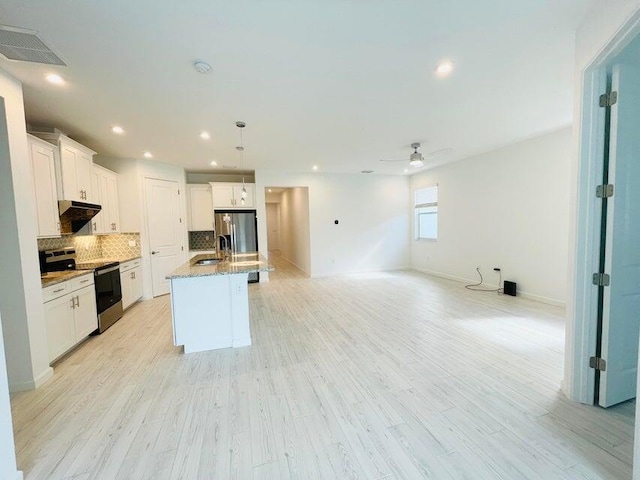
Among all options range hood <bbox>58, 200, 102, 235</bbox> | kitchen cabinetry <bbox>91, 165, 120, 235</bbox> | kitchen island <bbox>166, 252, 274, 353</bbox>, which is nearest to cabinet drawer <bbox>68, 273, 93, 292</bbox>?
range hood <bbox>58, 200, 102, 235</bbox>

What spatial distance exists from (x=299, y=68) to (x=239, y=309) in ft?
8.34

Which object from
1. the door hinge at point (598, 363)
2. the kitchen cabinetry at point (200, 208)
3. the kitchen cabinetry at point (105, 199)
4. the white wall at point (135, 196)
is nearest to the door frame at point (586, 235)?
the door hinge at point (598, 363)

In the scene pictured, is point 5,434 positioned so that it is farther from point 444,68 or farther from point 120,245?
point 120,245

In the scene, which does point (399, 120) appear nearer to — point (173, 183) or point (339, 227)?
point (339, 227)

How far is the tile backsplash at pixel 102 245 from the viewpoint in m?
3.92

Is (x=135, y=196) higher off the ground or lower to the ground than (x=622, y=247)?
higher

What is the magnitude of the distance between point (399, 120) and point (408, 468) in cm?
352

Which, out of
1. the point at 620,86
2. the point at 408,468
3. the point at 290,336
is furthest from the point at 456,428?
the point at 620,86

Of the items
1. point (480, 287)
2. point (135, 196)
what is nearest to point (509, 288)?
point (480, 287)

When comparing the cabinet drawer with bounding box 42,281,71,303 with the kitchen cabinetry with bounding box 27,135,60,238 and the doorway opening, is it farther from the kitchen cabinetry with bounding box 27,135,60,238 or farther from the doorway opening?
the doorway opening

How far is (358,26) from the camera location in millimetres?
1792

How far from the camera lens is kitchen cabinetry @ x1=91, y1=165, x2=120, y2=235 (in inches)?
155

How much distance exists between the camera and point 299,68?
2248 millimetres

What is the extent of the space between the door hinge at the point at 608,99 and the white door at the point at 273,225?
10797mm
